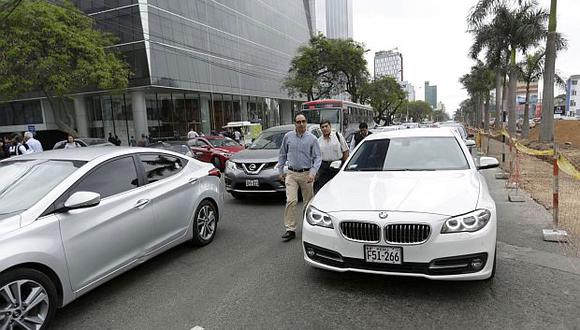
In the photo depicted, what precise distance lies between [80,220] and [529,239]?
5.53m

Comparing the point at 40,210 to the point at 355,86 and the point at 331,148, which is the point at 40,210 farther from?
the point at 355,86

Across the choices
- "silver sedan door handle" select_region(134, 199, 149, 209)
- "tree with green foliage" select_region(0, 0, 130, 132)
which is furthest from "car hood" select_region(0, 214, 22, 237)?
"tree with green foliage" select_region(0, 0, 130, 132)

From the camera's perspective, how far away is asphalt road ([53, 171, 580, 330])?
3393 mm

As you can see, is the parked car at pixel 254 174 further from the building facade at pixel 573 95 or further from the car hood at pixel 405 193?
the building facade at pixel 573 95

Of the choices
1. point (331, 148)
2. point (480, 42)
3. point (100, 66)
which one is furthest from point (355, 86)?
point (331, 148)

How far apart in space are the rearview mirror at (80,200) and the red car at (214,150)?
1195 cm

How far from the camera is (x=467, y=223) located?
3516 mm

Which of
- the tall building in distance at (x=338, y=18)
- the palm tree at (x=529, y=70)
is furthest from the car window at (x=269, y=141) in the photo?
the tall building in distance at (x=338, y=18)

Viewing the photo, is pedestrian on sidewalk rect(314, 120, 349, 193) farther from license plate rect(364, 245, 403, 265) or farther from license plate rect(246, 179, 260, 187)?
license plate rect(364, 245, 403, 265)

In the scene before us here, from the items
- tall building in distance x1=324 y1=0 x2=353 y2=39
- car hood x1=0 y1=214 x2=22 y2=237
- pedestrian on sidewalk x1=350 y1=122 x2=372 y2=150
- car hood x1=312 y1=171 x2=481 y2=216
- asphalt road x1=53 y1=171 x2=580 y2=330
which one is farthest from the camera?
tall building in distance x1=324 y1=0 x2=353 y2=39

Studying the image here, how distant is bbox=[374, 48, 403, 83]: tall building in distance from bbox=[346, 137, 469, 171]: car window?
146 m

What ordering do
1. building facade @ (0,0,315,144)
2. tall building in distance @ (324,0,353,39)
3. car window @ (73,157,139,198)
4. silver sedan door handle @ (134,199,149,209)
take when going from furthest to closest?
tall building in distance @ (324,0,353,39) → building facade @ (0,0,315,144) → silver sedan door handle @ (134,199,149,209) → car window @ (73,157,139,198)

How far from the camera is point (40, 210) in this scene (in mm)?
3371

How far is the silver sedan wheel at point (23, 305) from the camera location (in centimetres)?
295
